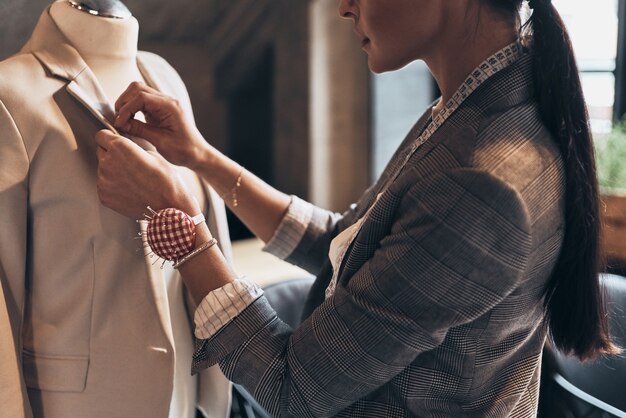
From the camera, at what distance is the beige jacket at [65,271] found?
0.91 meters

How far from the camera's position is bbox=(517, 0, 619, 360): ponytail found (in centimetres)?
85

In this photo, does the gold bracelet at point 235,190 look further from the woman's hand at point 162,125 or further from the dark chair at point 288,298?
the dark chair at point 288,298

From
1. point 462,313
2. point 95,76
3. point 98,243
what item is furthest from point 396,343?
point 95,76

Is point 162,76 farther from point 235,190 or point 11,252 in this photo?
point 11,252

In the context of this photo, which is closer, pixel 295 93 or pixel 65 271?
pixel 65 271

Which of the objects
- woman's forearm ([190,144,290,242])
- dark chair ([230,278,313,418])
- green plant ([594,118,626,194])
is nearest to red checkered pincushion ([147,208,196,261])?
woman's forearm ([190,144,290,242])

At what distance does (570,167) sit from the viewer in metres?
0.85

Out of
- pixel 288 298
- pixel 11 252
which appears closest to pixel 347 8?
pixel 11 252

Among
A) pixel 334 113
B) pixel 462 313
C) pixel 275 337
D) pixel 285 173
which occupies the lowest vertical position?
pixel 285 173

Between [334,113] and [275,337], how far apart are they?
2185 millimetres

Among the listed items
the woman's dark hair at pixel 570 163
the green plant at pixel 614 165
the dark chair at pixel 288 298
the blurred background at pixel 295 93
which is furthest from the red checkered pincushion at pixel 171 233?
the blurred background at pixel 295 93

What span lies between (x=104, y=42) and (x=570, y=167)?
63 centimetres

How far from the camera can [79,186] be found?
0.95 m

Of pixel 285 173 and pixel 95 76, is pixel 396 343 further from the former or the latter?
pixel 285 173
